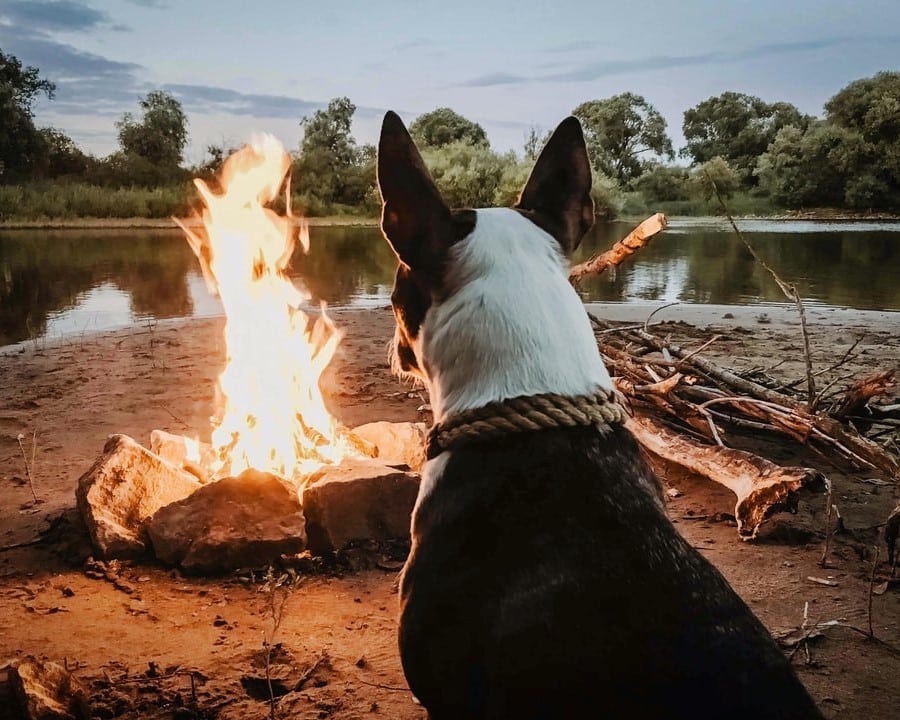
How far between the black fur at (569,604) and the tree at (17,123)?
49204 mm

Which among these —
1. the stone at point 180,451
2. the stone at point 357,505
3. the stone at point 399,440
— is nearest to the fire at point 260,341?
the stone at point 180,451

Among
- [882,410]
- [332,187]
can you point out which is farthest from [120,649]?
[332,187]

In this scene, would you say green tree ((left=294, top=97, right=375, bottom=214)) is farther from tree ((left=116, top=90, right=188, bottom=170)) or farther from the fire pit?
the fire pit

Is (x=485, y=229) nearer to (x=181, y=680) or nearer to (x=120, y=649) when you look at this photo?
(x=181, y=680)

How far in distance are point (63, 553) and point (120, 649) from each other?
1.26 metres

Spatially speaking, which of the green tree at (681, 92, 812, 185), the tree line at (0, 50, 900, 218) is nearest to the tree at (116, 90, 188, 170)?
the tree line at (0, 50, 900, 218)

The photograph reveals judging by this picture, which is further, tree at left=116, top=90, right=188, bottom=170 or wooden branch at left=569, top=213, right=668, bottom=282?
tree at left=116, top=90, right=188, bottom=170

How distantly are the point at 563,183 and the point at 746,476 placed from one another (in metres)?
3.12

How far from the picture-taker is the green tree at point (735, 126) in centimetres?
6831

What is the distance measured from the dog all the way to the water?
12.0m

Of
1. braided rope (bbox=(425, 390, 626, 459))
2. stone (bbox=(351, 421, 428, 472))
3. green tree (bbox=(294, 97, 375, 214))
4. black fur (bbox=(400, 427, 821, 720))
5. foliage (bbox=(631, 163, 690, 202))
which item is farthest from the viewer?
foliage (bbox=(631, 163, 690, 202))

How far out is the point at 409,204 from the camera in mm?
2377

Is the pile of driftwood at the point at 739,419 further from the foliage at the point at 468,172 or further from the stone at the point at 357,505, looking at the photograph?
the foliage at the point at 468,172

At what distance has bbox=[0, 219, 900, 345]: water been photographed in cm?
1573
